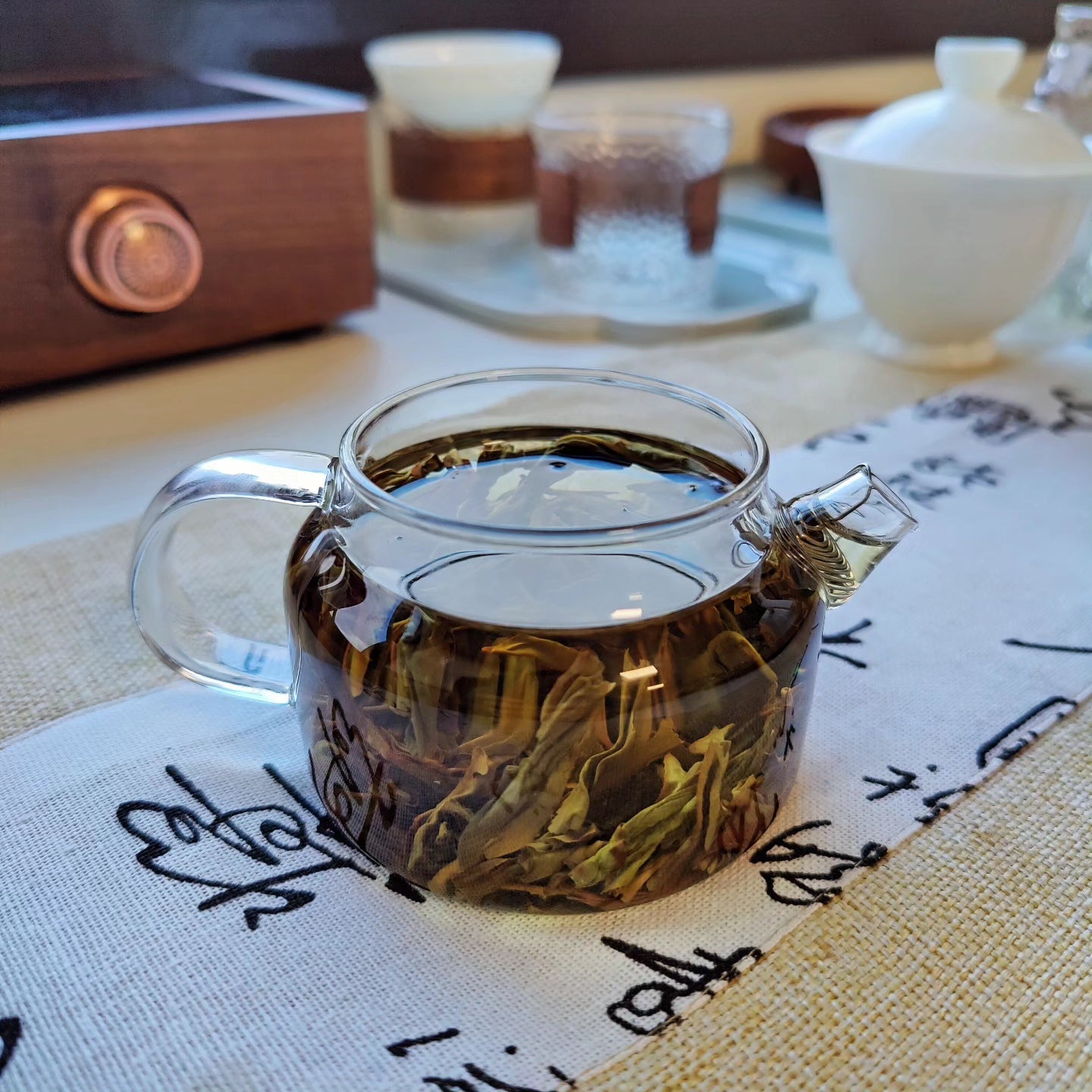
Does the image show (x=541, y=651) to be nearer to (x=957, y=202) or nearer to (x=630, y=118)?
(x=957, y=202)

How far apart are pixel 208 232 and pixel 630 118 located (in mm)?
328

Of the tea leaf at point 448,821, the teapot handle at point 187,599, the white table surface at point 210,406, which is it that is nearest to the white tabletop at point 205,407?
the white table surface at point 210,406

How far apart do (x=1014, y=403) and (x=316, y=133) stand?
424 mm

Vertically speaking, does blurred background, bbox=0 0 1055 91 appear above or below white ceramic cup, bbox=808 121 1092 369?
above

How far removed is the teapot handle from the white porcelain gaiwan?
447 mm

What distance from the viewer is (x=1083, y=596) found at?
435 millimetres

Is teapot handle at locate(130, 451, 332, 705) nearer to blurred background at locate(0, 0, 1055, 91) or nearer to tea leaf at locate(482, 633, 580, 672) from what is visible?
tea leaf at locate(482, 633, 580, 672)

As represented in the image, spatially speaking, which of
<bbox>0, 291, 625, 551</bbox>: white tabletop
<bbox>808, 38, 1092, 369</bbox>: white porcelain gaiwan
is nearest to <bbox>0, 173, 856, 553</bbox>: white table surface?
<bbox>0, 291, 625, 551</bbox>: white tabletop

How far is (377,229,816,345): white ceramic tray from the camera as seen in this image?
710mm

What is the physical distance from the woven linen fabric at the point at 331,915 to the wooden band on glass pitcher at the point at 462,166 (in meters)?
0.56

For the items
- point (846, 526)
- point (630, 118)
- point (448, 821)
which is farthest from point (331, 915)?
point (630, 118)

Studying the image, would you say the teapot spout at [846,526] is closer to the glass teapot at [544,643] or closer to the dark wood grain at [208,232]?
the glass teapot at [544,643]

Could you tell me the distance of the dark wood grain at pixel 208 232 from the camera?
1.79ft

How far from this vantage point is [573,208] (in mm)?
752
